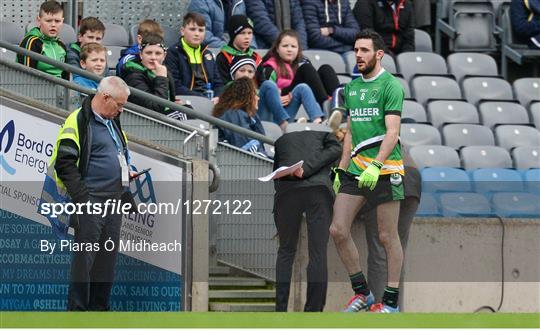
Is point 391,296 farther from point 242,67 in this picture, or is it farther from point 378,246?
point 242,67

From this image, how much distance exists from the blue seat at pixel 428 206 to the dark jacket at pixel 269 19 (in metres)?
2.93

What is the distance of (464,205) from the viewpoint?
13.0 meters

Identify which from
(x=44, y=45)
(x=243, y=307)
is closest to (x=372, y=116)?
(x=243, y=307)

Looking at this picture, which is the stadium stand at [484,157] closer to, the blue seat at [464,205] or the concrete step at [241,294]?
the blue seat at [464,205]

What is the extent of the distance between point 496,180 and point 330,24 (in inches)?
116

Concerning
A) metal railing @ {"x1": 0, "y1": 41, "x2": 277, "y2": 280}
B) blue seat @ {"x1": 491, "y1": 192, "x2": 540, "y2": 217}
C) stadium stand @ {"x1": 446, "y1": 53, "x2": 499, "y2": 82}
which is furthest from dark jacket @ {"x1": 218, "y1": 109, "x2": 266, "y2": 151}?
stadium stand @ {"x1": 446, "y1": 53, "x2": 499, "y2": 82}

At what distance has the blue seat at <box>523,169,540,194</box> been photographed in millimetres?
13125

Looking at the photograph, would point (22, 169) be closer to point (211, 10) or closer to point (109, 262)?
point (109, 262)

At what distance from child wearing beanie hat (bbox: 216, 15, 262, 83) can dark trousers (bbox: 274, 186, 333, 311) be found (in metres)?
2.80

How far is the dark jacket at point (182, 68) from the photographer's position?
44.0 ft

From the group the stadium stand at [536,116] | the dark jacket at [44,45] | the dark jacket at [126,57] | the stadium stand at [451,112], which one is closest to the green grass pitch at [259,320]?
the dark jacket at [126,57]

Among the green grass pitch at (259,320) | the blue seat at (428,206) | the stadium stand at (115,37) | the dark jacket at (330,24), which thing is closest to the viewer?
the green grass pitch at (259,320)

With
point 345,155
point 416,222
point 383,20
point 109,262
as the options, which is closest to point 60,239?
point 109,262

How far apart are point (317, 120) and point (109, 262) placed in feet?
10.7
